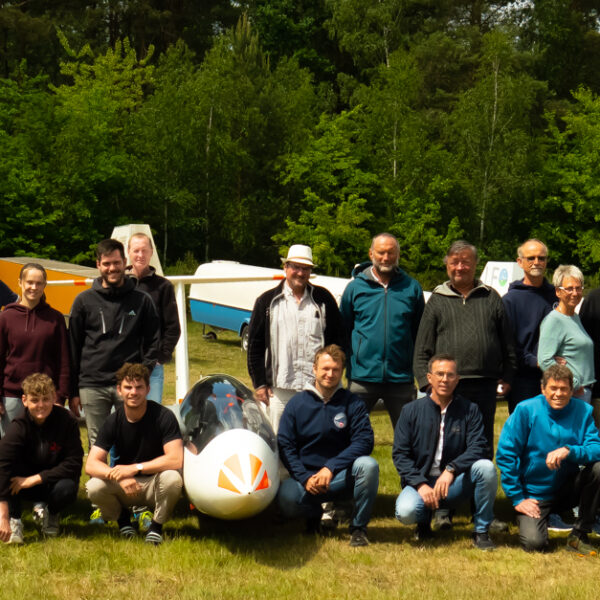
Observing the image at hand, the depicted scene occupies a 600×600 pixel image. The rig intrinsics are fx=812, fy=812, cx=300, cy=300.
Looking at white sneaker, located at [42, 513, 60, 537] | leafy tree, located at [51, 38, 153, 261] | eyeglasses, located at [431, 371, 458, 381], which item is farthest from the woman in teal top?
leafy tree, located at [51, 38, 153, 261]

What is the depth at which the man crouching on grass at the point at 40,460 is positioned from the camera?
17.4ft

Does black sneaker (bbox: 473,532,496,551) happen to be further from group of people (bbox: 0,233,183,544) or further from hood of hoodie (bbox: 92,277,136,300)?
hood of hoodie (bbox: 92,277,136,300)

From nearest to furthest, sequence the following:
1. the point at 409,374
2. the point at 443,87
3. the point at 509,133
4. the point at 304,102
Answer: the point at 409,374
the point at 509,133
the point at 304,102
the point at 443,87

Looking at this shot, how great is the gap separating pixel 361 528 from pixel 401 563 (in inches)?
18.0

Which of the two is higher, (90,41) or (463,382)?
(90,41)

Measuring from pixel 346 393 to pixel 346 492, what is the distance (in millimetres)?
673

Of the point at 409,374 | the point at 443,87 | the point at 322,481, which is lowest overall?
the point at 322,481

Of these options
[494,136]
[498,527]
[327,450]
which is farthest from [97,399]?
[494,136]

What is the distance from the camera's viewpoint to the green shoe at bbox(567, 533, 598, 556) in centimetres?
527

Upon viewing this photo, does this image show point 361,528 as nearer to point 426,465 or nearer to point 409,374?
point 426,465

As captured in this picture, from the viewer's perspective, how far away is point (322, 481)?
5.32 m

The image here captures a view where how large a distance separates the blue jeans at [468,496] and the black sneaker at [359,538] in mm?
270

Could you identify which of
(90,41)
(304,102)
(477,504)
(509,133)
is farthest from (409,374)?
(90,41)

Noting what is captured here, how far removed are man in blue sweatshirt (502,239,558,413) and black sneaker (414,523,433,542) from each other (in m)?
1.26
